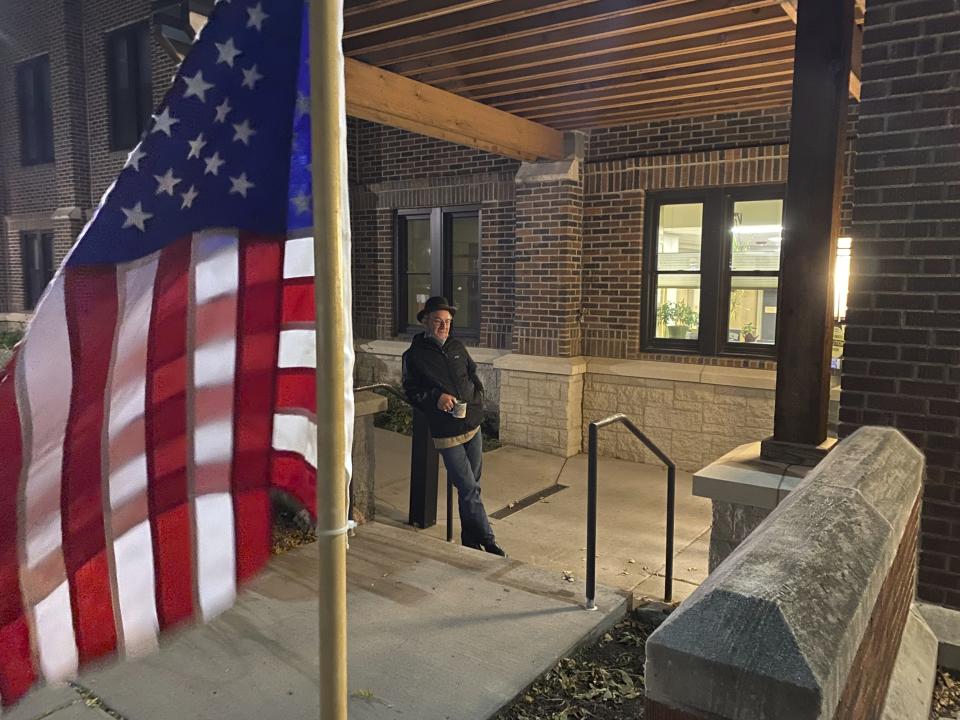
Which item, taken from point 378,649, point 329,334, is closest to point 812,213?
point 329,334

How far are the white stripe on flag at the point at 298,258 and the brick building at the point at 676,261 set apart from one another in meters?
2.80

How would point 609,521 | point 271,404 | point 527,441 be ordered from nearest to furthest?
point 271,404 < point 609,521 < point 527,441

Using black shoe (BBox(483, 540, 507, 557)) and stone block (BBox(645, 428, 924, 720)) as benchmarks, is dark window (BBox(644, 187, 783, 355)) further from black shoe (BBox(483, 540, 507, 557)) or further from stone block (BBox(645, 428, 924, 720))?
stone block (BBox(645, 428, 924, 720))

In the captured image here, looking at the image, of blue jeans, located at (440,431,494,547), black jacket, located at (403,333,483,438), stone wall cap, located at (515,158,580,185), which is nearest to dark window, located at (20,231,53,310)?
stone wall cap, located at (515,158,580,185)

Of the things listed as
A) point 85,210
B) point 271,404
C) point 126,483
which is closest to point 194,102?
point 271,404

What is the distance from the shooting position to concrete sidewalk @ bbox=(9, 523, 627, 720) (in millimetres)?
2975

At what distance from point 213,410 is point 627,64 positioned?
5.08 m

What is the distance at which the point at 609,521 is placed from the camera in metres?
6.08

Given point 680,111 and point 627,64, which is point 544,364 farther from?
point 627,64

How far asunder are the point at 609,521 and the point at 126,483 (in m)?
4.92

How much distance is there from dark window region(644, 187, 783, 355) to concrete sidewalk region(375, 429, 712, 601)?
4.99ft

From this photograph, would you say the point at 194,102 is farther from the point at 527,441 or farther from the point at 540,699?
the point at 527,441

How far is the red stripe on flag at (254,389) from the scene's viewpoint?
1737mm

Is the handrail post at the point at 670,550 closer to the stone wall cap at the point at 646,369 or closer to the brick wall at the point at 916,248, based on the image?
the brick wall at the point at 916,248
